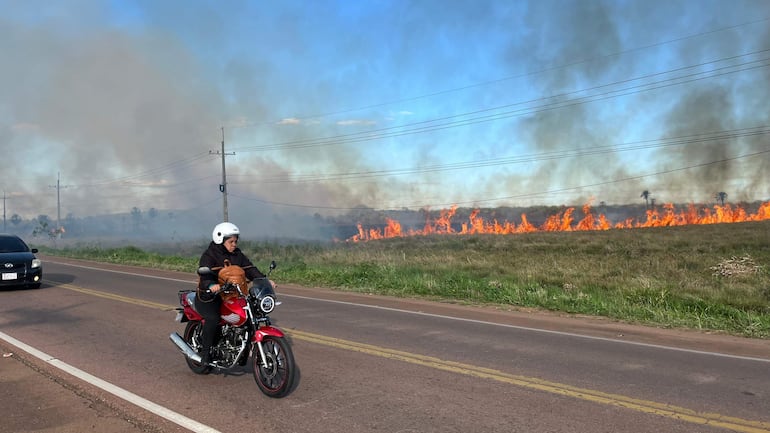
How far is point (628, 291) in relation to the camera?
524 inches

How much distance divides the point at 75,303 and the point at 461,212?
100218 mm

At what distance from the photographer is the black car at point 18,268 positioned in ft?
47.8

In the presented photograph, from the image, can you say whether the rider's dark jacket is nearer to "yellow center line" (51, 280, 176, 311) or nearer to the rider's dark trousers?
the rider's dark trousers

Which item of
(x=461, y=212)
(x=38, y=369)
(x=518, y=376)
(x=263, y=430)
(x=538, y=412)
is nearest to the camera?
(x=263, y=430)

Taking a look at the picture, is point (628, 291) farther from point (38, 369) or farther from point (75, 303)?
point (75, 303)

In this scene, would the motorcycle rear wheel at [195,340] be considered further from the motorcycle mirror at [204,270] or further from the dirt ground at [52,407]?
the dirt ground at [52,407]

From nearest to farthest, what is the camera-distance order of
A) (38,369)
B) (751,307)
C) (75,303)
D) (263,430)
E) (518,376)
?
(263,430) < (518,376) < (38,369) < (751,307) < (75,303)

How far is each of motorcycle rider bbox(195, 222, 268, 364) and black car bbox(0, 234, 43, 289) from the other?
12.0m

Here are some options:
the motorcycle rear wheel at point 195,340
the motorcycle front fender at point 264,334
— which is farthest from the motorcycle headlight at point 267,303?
the motorcycle rear wheel at point 195,340

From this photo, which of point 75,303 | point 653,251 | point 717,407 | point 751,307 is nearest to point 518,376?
point 717,407

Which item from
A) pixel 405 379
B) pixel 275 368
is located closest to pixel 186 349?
pixel 275 368

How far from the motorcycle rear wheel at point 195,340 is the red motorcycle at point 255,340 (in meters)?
0.18

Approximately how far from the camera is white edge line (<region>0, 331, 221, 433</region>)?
15.0 ft

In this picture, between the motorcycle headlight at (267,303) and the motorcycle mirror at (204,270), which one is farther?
the motorcycle mirror at (204,270)
